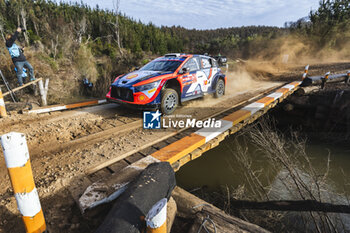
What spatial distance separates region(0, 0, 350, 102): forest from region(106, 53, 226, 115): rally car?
4999 millimetres

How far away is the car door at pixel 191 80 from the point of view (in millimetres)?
5768

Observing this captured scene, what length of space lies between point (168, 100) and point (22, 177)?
4.14 meters

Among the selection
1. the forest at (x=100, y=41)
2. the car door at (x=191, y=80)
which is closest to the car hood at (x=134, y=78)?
the car door at (x=191, y=80)

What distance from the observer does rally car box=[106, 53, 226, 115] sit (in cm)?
488

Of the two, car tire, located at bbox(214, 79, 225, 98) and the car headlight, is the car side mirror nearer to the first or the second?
the car headlight

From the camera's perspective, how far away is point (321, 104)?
8164mm

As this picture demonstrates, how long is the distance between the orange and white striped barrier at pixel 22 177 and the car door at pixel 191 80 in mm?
4677

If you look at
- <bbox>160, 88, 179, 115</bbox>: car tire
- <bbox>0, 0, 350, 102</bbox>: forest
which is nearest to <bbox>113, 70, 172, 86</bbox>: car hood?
<bbox>160, 88, 179, 115</bbox>: car tire

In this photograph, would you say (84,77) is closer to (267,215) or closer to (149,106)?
(149,106)

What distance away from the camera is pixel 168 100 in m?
5.32

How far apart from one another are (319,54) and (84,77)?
29857 millimetres

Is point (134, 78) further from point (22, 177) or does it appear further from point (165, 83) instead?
point (22, 177)

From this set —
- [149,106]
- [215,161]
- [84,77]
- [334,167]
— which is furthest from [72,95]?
[334,167]

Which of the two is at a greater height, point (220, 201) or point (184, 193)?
point (184, 193)
